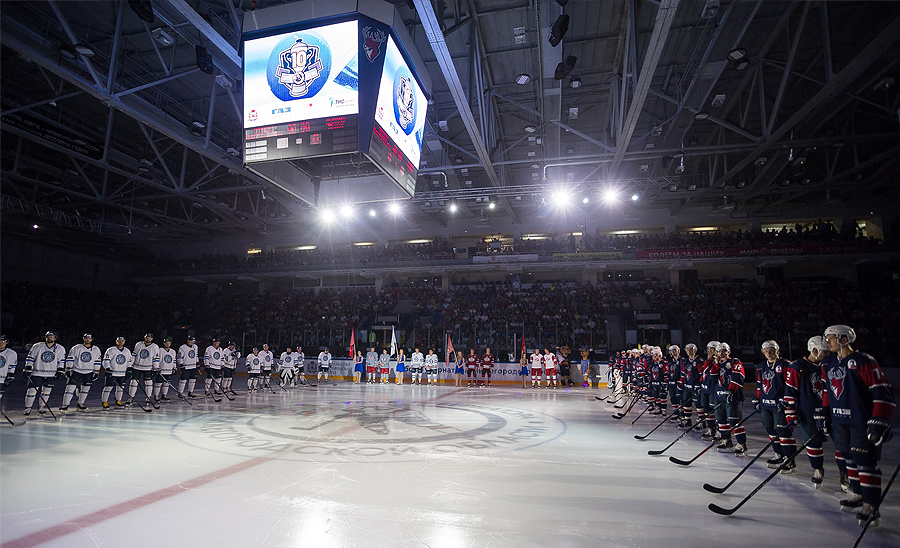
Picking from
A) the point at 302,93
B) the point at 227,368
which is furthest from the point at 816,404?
the point at 227,368

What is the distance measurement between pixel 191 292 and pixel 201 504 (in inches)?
1614

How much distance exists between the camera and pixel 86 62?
10422 mm

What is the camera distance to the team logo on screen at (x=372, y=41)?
850cm

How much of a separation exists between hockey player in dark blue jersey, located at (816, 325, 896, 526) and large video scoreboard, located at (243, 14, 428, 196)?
7.67 m

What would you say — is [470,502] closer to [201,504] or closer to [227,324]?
[201,504]

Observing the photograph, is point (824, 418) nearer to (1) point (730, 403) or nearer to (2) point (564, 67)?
(1) point (730, 403)

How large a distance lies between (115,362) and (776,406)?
14.3 meters

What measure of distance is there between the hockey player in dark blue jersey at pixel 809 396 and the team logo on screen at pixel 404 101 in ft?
27.8

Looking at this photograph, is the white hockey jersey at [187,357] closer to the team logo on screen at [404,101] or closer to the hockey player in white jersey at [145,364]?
the hockey player in white jersey at [145,364]

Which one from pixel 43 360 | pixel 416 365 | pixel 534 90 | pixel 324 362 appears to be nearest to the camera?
pixel 43 360

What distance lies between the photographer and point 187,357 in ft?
45.0

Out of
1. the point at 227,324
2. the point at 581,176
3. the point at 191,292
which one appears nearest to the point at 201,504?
the point at 581,176

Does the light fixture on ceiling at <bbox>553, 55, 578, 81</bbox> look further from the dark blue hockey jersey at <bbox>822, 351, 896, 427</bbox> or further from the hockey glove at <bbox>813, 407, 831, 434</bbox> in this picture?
the hockey glove at <bbox>813, 407, 831, 434</bbox>

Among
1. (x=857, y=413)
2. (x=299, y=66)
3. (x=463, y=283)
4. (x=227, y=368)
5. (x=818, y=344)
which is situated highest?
Result: (x=299, y=66)
